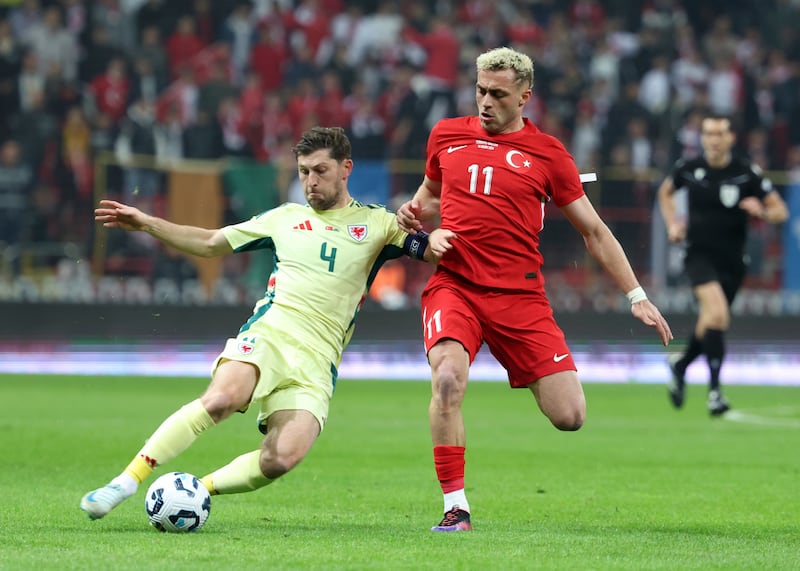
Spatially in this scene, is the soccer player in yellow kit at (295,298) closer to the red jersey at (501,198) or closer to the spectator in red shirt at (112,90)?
the red jersey at (501,198)

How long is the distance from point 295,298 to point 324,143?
0.77 metres

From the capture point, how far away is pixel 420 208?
7227 mm

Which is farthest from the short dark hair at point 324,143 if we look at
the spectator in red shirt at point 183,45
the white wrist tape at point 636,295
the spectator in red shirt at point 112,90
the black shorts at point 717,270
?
the spectator in red shirt at point 183,45

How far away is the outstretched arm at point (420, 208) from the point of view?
275 inches

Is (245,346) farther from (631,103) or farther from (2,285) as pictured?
(631,103)

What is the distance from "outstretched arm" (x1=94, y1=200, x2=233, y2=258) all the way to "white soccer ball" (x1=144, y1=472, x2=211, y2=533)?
1.21m

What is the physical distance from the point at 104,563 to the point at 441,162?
9.67 feet

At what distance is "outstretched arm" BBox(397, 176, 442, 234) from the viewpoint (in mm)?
6992

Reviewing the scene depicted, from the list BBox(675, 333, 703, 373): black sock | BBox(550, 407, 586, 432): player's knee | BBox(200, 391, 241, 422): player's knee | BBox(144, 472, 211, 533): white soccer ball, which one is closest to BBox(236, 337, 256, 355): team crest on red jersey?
BBox(200, 391, 241, 422): player's knee

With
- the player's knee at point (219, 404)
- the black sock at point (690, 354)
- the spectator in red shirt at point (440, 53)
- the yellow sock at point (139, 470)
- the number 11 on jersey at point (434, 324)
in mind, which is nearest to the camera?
the yellow sock at point (139, 470)

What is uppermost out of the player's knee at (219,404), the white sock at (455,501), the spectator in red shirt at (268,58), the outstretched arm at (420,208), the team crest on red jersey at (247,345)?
the spectator in red shirt at (268,58)

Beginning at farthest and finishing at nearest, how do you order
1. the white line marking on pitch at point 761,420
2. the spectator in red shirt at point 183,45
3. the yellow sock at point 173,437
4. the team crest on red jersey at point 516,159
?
the spectator in red shirt at point 183,45 → the white line marking on pitch at point 761,420 → the team crest on red jersey at point 516,159 → the yellow sock at point 173,437

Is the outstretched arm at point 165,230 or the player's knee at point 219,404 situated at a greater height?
the outstretched arm at point 165,230

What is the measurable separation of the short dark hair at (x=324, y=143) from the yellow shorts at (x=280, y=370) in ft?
2.94
